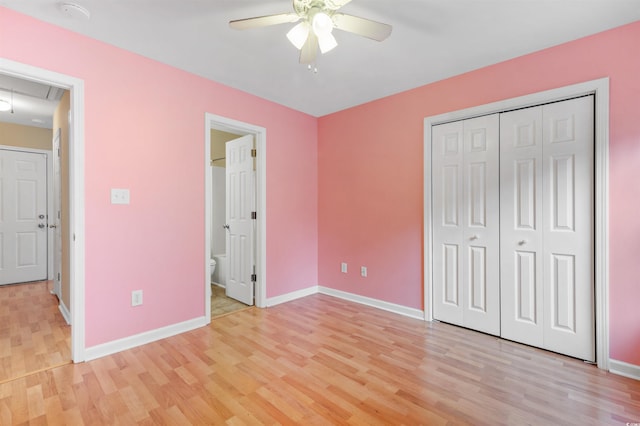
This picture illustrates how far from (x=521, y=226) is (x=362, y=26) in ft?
6.80

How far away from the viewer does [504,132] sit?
8.46 feet

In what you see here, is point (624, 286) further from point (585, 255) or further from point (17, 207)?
point (17, 207)

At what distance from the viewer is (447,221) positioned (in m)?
2.94

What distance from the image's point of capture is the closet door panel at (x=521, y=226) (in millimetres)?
2422

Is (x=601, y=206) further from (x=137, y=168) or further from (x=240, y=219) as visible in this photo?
(x=137, y=168)

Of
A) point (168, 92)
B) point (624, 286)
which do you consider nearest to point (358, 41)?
point (168, 92)

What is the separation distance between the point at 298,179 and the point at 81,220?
7.64ft

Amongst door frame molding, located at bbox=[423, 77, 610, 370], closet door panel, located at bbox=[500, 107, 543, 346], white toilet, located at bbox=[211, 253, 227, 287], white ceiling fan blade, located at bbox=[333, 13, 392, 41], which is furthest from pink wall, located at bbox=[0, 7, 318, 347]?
door frame molding, located at bbox=[423, 77, 610, 370]

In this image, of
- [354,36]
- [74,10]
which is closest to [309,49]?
[354,36]

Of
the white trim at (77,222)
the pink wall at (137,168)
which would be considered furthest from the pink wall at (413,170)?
the white trim at (77,222)

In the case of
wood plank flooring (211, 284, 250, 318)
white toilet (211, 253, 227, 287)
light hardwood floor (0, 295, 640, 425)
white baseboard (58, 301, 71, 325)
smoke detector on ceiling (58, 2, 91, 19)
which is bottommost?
light hardwood floor (0, 295, 640, 425)

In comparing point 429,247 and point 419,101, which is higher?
point 419,101

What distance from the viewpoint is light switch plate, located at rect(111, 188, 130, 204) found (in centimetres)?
237

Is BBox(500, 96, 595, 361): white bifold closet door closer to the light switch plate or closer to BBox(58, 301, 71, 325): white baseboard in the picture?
the light switch plate
